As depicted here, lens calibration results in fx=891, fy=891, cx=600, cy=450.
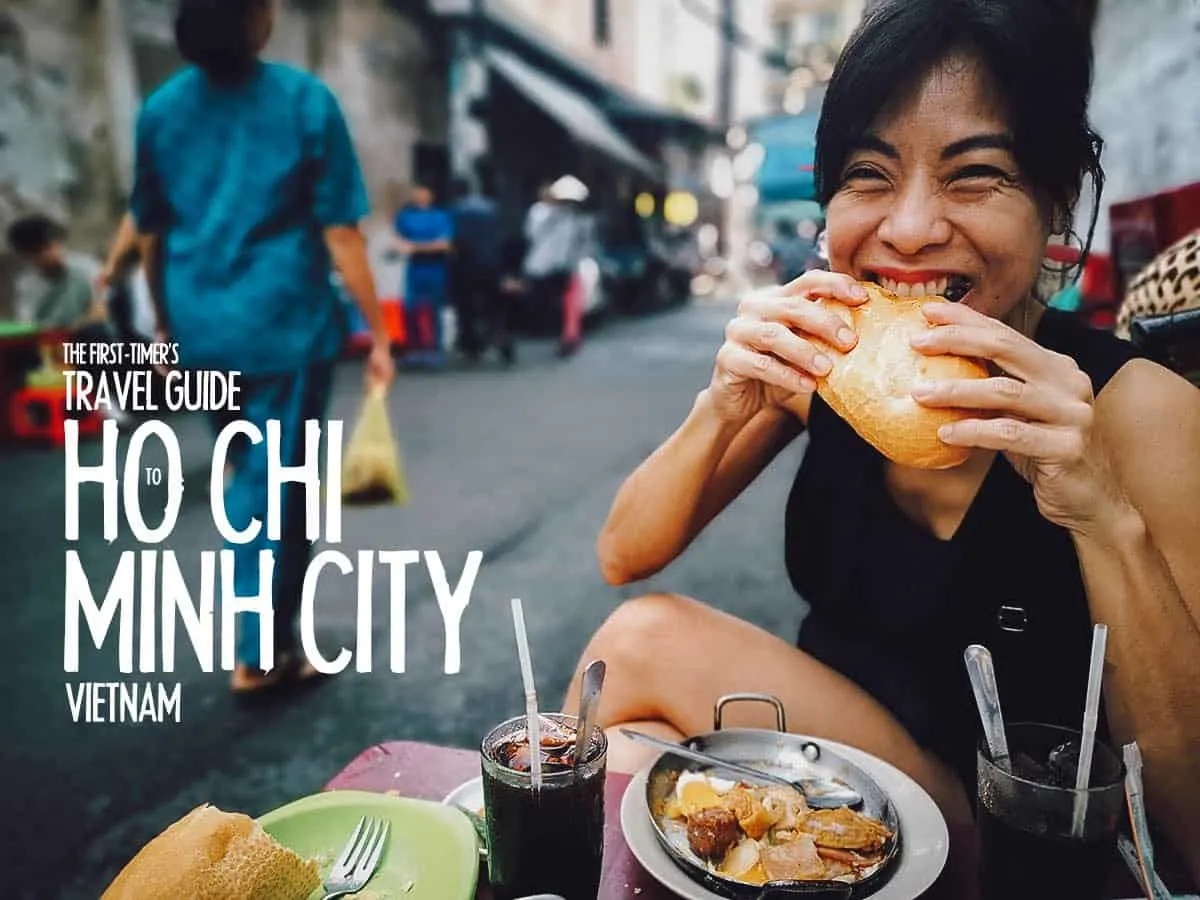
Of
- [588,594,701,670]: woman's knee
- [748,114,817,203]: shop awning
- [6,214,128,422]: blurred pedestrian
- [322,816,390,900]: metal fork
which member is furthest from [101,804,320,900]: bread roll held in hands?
[6,214,128,422]: blurred pedestrian

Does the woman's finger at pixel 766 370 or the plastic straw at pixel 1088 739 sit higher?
the woman's finger at pixel 766 370

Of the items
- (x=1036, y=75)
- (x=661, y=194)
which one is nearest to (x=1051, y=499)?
(x=1036, y=75)

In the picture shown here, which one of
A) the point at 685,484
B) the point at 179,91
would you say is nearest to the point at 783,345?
the point at 685,484

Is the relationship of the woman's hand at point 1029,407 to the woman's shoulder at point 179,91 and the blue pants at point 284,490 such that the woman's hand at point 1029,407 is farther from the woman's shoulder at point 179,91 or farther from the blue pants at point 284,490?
the woman's shoulder at point 179,91

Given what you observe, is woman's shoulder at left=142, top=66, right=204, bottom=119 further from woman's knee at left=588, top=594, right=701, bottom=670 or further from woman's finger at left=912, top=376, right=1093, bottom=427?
woman's finger at left=912, top=376, right=1093, bottom=427

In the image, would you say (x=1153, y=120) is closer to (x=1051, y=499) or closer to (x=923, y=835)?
(x=1051, y=499)

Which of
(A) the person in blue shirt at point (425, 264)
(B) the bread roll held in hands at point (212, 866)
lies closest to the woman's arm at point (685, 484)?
(B) the bread roll held in hands at point (212, 866)
